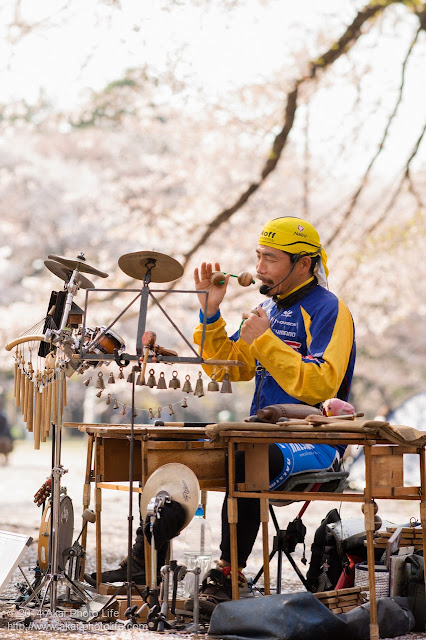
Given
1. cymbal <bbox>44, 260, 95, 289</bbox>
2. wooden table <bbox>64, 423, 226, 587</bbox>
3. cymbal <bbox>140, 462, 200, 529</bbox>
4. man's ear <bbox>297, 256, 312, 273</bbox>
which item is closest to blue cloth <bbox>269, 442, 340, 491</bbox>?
wooden table <bbox>64, 423, 226, 587</bbox>

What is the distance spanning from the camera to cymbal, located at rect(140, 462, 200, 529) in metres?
4.23

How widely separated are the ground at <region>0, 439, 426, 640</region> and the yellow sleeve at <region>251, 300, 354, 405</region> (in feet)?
3.56

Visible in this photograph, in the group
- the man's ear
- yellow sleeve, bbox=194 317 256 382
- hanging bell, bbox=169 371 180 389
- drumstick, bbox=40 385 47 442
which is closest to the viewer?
hanging bell, bbox=169 371 180 389

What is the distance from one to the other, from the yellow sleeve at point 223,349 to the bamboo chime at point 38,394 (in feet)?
2.78

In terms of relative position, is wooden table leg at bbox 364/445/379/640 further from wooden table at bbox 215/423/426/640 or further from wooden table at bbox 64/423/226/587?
wooden table at bbox 64/423/226/587

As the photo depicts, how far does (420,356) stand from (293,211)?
16.4 meters

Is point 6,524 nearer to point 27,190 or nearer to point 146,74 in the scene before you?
point 146,74

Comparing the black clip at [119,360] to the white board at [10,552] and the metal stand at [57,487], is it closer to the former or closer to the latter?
the metal stand at [57,487]

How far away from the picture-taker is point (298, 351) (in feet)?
16.1

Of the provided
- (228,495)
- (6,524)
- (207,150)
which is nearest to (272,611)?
(228,495)

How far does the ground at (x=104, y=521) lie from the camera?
420 cm

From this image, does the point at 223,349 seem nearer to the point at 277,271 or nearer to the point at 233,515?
the point at 277,271

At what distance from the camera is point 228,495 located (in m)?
4.34

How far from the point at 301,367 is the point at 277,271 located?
0.74 m
